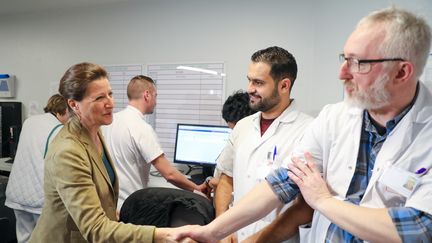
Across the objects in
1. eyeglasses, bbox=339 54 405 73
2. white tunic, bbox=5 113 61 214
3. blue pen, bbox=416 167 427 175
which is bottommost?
white tunic, bbox=5 113 61 214

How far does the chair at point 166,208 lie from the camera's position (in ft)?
4.50

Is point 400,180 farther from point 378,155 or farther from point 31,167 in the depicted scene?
point 31,167

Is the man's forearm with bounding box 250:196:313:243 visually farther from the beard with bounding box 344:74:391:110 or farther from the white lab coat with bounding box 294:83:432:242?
the beard with bounding box 344:74:391:110

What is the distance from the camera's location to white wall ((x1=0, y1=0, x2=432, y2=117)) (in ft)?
7.68

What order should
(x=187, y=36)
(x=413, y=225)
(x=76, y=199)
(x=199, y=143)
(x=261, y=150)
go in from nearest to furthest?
(x=413, y=225) < (x=76, y=199) < (x=261, y=150) < (x=199, y=143) < (x=187, y=36)

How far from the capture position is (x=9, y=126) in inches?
152

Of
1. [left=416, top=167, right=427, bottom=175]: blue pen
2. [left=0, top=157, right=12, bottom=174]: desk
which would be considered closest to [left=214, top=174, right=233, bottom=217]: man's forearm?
[left=416, top=167, right=427, bottom=175]: blue pen

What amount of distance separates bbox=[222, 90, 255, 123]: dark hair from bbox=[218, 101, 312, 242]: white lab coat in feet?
2.46

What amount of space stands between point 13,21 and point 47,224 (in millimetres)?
3600

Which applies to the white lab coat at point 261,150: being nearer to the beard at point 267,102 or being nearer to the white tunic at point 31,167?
the beard at point 267,102

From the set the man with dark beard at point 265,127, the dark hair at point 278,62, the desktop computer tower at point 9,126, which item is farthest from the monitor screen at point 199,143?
the desktop computer tower at point 9,126

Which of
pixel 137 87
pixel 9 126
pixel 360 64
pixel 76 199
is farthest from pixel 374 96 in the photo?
pixel 9 126

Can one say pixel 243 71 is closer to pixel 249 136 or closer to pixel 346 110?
pixel 249 136

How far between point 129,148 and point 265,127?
1.13 m
